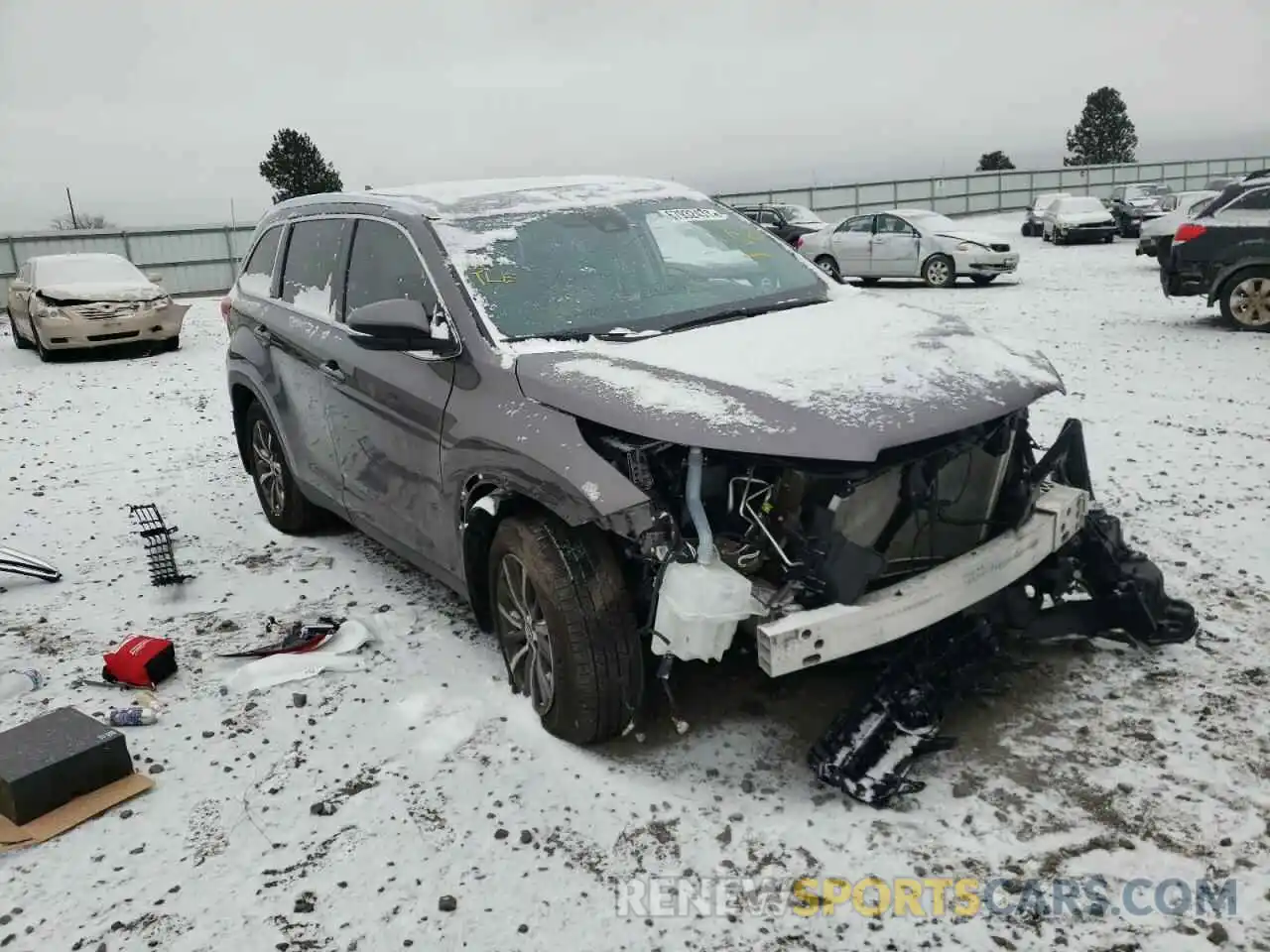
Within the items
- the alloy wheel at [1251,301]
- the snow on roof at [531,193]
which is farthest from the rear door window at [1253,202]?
the snow on roof at [531,193]

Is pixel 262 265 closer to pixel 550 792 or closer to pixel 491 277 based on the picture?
pixel 491 277

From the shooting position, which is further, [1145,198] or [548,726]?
[1145,198]

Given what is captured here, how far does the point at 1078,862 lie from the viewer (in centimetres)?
274

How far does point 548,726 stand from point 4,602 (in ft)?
11.0

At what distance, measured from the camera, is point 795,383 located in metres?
3.12

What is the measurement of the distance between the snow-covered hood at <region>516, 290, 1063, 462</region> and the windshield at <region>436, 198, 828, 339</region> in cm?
24

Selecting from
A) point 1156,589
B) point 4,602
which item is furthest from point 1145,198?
point 4,602

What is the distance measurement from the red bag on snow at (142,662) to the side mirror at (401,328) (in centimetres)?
162

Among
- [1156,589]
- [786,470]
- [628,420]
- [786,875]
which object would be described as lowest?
[786,875]

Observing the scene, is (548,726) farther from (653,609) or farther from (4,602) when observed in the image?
(4,602)

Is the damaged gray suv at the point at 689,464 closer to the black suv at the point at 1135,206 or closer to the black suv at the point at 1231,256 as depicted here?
the black suv at the point at 1231,256

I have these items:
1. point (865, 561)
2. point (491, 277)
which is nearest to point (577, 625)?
point (865, 561)

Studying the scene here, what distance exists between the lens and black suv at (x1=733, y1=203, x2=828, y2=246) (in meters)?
23.0

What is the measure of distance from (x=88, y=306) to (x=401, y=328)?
1157cm
